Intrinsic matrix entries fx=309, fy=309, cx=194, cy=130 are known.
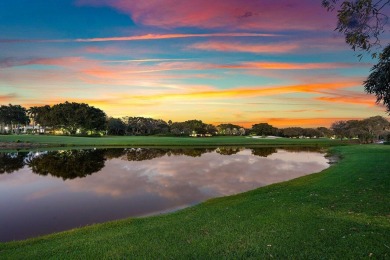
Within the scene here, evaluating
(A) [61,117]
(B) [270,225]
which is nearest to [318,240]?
(B) [270,225]

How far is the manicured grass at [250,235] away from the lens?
9.22 m

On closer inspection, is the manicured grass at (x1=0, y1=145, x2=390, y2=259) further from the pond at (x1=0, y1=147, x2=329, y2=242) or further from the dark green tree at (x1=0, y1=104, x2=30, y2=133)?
the dark green tree at (x1=0, y1=104, x2=30, y2=133)

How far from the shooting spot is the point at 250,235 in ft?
35.2

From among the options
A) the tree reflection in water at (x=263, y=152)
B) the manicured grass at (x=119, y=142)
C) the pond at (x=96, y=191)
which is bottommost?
the pond at (x=96, y=191)

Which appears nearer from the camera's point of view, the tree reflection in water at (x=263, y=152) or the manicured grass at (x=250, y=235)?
the manicured grass at (x=250, y=235)

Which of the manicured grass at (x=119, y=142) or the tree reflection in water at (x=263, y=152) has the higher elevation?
the manicured grass at (x=119, y=142)

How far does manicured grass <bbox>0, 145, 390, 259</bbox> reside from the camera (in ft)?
30.2

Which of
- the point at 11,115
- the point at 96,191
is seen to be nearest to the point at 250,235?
the point at 96,191

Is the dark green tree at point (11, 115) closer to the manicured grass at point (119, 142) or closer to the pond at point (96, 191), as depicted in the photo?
the manicured grass at point (119, 142)

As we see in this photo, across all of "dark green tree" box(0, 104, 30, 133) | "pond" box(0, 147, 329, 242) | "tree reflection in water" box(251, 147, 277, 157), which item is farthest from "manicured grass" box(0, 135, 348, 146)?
"dark green tree" box(0, 104, 30, 133)

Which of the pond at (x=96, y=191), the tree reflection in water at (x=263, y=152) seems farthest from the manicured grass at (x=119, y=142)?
the pond at (x=96, y=191)

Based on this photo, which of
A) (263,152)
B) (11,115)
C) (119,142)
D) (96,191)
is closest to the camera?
(96,191)

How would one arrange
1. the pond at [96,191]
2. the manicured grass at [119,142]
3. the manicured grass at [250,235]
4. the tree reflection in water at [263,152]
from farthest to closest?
the manicured grass at [119,142], the tree reflection in water at [263,152], the pond at [96,191], the manicured grass at [250,235]

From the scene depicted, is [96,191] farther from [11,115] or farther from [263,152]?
[11,115]
